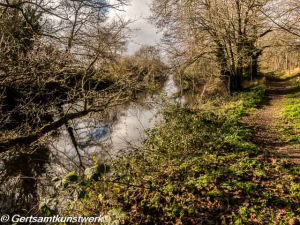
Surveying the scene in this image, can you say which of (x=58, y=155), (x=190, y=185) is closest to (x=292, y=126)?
(x=190, y=185)

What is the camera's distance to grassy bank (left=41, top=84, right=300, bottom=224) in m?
3.25

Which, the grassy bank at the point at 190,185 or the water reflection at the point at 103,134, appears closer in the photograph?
the grassy bank at the point at 190,185

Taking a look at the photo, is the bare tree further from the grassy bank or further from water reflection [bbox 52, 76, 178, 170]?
the grassy bank

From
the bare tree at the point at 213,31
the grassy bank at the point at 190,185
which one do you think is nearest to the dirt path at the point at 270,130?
the grassy bank at the point at 190,185

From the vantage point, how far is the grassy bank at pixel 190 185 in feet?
10.7

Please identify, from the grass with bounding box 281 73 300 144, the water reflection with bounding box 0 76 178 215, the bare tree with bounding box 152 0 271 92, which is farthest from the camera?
the bare tree with bounding box 152 0 271 92

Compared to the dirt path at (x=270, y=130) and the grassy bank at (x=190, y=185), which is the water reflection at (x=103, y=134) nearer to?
the grassy bank at (x=190, y=185)

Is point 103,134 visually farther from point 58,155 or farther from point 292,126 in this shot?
point 292,126

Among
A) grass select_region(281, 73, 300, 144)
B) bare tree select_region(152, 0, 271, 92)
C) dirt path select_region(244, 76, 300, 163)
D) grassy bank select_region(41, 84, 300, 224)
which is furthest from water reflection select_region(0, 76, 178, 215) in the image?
bare tree select_region(152, 0, 271, 92)

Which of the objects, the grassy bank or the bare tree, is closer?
the grassy bank

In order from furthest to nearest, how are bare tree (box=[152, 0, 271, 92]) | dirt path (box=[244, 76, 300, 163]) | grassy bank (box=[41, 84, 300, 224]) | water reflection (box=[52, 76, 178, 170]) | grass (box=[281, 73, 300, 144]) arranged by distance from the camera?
bare tree (box=[152, 0, 271, 92]), water reflection (box=[52, 76, 178, 170]), grass (box=[281, 73, 300, 144]), dirt path (box=[244, 76, 300, 163]), grassy bank (box=[41, 84, 300, 224])

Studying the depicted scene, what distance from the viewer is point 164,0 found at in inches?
452

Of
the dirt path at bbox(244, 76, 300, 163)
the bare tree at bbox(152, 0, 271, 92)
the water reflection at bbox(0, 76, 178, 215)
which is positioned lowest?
the water reflection at bbox(0, 76, 178, 215)

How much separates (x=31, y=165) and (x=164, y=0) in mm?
10515
